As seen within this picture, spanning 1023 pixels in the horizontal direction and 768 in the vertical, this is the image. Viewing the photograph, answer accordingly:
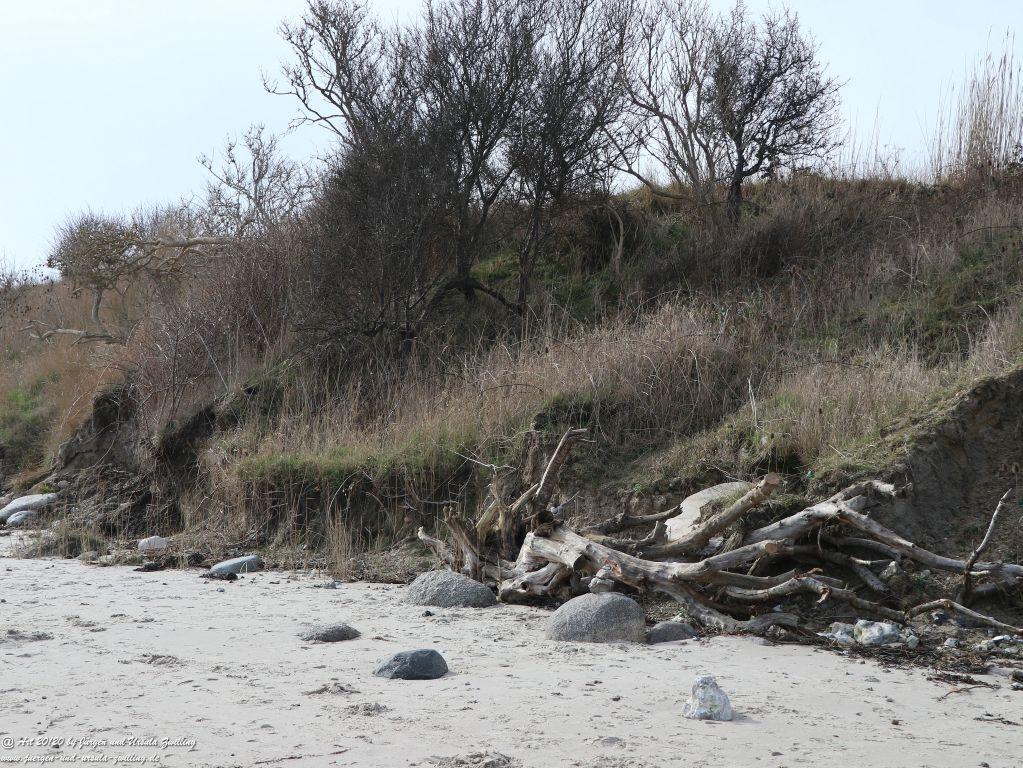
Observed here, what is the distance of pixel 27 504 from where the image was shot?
11.3m

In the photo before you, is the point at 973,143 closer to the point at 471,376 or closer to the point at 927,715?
the point at 471,376

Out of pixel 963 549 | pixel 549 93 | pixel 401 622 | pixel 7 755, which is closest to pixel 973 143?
pixel 549 93

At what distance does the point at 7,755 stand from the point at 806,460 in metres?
5.37

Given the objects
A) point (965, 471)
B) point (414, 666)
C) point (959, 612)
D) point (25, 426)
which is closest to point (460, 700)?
point (414, 666)

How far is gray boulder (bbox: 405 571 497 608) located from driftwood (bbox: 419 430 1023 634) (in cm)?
17

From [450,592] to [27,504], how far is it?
24.6ft

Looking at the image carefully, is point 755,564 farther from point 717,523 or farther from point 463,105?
point 463,105

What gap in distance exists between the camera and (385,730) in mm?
3619

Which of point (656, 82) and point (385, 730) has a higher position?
point (656, 82)

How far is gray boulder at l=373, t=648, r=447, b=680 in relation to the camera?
14.4ft

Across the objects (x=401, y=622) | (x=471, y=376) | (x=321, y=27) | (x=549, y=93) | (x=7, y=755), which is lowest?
(x=401, y=622)

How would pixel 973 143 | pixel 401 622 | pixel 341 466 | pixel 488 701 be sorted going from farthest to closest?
pixel 973 143
pixel 341 466
pixel 401 622
pixel 488 701

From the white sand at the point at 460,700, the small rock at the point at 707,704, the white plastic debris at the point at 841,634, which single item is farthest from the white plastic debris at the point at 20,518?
the small rock at the point at 707,704

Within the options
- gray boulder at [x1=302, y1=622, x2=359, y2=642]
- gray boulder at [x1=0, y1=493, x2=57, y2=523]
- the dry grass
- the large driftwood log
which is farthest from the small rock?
gray boulder at [x1=0, y1=493, x2=57, y2=523]
